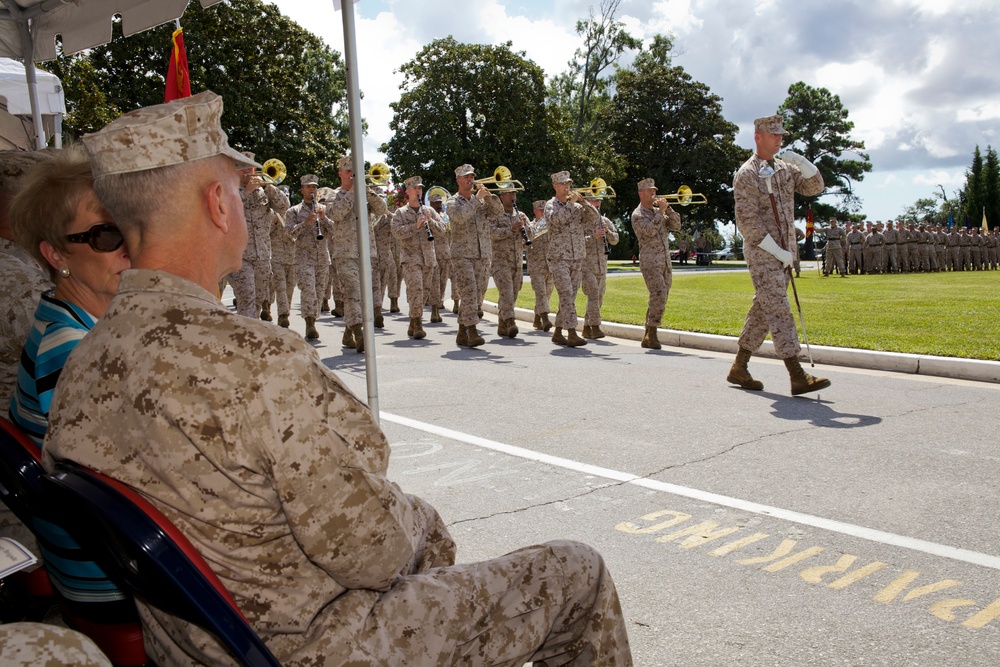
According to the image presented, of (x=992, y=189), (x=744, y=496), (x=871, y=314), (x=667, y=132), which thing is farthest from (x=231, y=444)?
(x=992, y=189)

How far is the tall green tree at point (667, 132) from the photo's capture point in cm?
6162

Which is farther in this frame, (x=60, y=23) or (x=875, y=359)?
(x=875, y=359)

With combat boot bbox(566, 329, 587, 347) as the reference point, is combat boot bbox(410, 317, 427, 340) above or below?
above

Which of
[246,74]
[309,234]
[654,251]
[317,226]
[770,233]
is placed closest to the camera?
[770,233]

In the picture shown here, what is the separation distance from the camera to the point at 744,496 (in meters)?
5.09

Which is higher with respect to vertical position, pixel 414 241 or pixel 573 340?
pixel 414 241

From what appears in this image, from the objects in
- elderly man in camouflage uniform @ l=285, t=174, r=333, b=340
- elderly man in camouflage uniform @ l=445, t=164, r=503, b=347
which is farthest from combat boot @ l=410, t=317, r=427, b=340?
elderly man in camouflage uniform @ l=285, t=174, r=333, b=340

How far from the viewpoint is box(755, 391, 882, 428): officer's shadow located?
6898 millimetres

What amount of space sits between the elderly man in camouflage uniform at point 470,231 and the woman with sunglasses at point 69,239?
1006 centimetres

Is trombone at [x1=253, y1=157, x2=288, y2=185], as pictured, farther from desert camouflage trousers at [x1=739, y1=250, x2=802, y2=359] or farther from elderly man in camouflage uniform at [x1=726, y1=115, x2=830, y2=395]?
desert camouflage trousers at [x1=739, y1=250, x2=802, y2=359]

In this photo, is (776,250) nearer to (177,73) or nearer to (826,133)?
(177,73)

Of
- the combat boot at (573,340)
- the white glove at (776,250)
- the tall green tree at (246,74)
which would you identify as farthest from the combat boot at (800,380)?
the tall green tree at (246,74)

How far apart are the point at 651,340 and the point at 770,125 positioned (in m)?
4.48

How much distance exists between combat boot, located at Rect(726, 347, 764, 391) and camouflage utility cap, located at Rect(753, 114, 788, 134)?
2.07 metres
